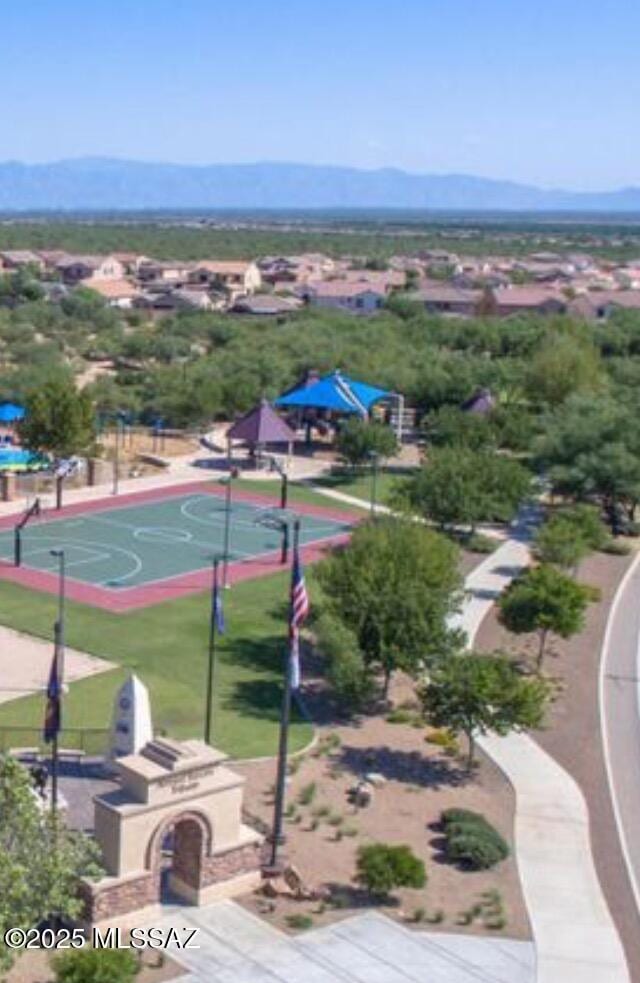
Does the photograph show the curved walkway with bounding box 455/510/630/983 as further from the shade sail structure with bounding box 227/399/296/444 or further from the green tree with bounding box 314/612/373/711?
the shade sail structure with bounding box 227/399/296/444

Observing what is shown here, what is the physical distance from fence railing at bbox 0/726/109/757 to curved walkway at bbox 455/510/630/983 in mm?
8133

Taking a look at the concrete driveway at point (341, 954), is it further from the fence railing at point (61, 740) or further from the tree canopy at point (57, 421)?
the tree canopy at point (57, 421)

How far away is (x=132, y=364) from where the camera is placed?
3533 inches

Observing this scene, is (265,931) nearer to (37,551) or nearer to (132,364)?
(37,551)

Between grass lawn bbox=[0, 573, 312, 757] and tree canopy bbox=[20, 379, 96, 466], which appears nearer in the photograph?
grass lawn bbox=[0, 573, 312, 757]

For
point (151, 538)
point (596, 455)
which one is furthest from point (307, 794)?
point (596, 455)

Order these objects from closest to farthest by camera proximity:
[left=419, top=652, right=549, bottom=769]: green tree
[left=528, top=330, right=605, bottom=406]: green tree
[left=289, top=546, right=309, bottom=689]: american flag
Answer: [left=289, top=546, right=309, bottom=689]: american flag → [left=419, top=652, right=549, bottom=769]: green tree → [left=528, top=330, right=605, bottom=406]: green tree

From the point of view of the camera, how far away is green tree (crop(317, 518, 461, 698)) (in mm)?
30625

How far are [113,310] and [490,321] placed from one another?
33.4 m

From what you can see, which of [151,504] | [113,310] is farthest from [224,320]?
[151,504]

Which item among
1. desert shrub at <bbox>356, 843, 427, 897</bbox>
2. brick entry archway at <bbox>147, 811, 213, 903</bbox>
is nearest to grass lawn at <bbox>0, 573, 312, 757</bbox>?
brick entry archway at <bbox>147, 811, 213, 903</bbox>

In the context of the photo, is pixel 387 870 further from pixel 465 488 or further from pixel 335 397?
pixel 335 397

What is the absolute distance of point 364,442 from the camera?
5725cm

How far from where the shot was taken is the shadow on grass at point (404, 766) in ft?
90.8
